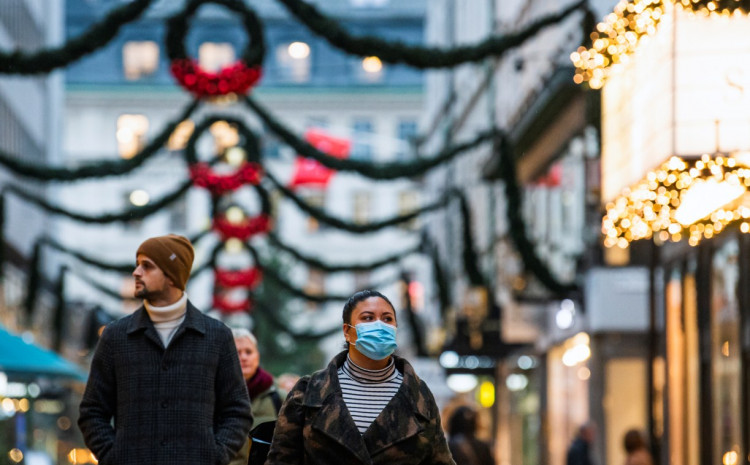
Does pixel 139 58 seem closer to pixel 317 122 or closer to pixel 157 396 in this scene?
pixel 317 122

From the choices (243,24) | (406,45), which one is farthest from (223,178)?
(406,45)

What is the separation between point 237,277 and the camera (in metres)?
39.5

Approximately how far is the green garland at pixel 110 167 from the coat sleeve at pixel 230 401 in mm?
15632

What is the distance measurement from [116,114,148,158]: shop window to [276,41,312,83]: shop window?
744cm

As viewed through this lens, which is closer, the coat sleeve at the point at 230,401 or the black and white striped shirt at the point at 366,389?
the black and white striped shirt at the point at 366,389

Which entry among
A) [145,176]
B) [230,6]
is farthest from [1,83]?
[145,176]

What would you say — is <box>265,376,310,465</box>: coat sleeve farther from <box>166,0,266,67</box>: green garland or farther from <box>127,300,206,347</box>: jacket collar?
<box>166,0,266,67</box>: green garland

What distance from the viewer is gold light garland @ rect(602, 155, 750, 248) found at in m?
11.0

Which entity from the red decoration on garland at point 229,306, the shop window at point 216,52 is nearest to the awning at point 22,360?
the red decoration on garland at point 229,306

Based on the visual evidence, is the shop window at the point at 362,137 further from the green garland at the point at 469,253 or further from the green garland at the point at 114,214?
the green garland at the point at 114,214

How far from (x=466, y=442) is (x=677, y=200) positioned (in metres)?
3.06

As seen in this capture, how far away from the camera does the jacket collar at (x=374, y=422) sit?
7234 millimetres

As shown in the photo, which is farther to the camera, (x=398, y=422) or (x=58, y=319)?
(x=58, y=319)

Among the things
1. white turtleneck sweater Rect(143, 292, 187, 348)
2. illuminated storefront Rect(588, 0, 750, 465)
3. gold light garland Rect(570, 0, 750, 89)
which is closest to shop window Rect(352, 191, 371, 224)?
illuminated storefront Rect(588, 0, 750, 465)
